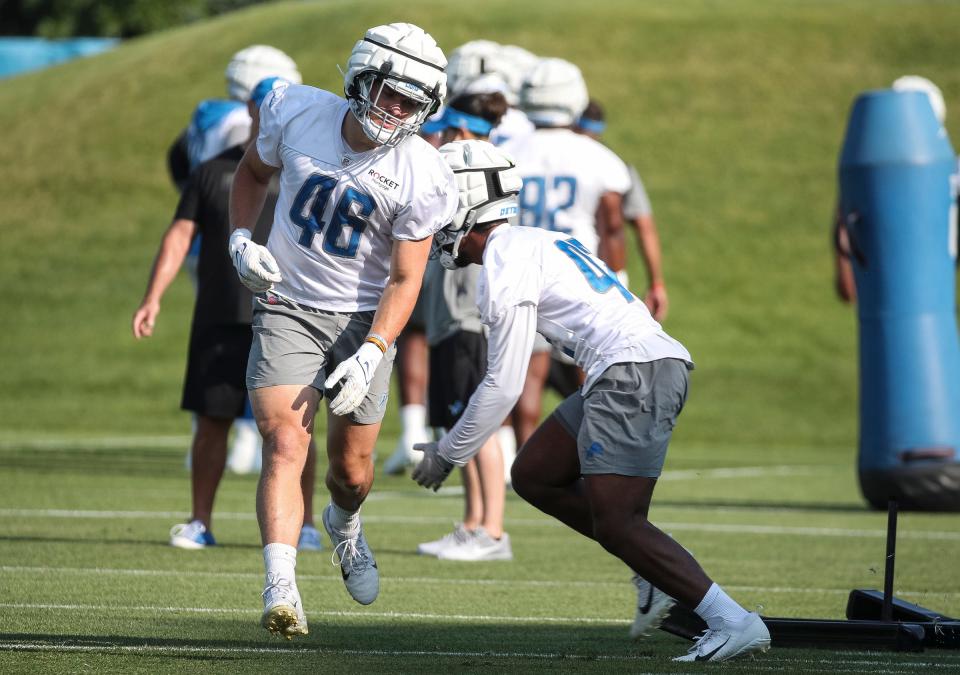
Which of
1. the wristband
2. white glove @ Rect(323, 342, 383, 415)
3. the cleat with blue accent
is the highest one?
the wristband

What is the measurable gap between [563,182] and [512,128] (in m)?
0.77

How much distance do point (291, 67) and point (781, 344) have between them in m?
14.5

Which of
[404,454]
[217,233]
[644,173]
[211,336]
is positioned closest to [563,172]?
[217,233]

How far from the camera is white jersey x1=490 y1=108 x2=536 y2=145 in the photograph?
962 cm

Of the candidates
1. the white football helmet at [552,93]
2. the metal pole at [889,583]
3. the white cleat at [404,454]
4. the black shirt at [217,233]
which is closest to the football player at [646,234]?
the white football helmet at [552,93]

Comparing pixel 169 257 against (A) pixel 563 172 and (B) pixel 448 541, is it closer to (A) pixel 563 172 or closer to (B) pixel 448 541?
(B) pixel 448 541

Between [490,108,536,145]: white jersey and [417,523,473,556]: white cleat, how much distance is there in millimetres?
2610

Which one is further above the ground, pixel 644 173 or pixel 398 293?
pixel 644 173

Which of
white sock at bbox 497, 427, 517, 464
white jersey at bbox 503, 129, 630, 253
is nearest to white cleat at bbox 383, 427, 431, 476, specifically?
white sock at bbox 497, 427, 517, 464

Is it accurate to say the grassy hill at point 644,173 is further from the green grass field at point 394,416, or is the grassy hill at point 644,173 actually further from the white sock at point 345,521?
the white sock at point 345,521

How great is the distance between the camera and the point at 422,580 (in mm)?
7094

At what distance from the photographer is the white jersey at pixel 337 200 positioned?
17.8ft

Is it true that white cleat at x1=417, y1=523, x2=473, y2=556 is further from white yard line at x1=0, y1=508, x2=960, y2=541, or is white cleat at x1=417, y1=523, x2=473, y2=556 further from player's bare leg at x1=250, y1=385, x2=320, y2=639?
player's bare leg at x1=250, y1=385, x2=320, y2=639

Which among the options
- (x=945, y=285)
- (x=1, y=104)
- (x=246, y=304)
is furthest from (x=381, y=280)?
(x=1, y=104)
